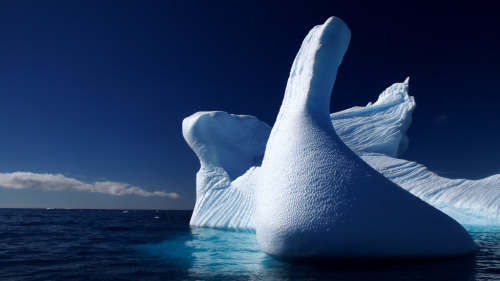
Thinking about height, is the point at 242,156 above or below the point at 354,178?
above

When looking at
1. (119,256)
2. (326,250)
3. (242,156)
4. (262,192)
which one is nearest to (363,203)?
Answer: (326,250)

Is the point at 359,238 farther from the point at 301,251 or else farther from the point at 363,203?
the point at 301,251

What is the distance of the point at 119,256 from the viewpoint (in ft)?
21.5

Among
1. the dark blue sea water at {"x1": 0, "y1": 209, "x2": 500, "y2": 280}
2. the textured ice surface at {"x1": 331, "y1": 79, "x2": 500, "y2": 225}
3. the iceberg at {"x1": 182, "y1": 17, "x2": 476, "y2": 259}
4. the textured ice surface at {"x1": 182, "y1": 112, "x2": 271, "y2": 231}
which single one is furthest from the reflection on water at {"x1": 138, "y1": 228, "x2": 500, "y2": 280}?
the textured ice surface at {"x1": 331, "y1": 79, "x2": 500, "y2": 225}

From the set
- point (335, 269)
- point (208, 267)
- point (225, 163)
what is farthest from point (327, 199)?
point (225, 163)

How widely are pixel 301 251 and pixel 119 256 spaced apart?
→ 391cm

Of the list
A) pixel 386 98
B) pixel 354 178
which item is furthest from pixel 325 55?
pixel 386 98

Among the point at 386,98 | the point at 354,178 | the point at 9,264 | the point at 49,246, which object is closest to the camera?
the point at 354,178

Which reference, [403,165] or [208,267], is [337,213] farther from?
[403,165]

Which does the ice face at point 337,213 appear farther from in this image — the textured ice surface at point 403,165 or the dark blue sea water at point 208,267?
the textured ice surface at point 403,165

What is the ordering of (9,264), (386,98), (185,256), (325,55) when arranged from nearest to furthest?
(9,264)
(185,256)
(325,55)
(386,98)

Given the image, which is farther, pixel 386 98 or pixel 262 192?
pixel 386 98

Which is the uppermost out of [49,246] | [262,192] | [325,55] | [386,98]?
[386,98]

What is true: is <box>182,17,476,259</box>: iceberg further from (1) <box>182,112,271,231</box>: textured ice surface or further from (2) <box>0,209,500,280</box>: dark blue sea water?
(1) <box>182,112,271,231</box>: textured ice surface
